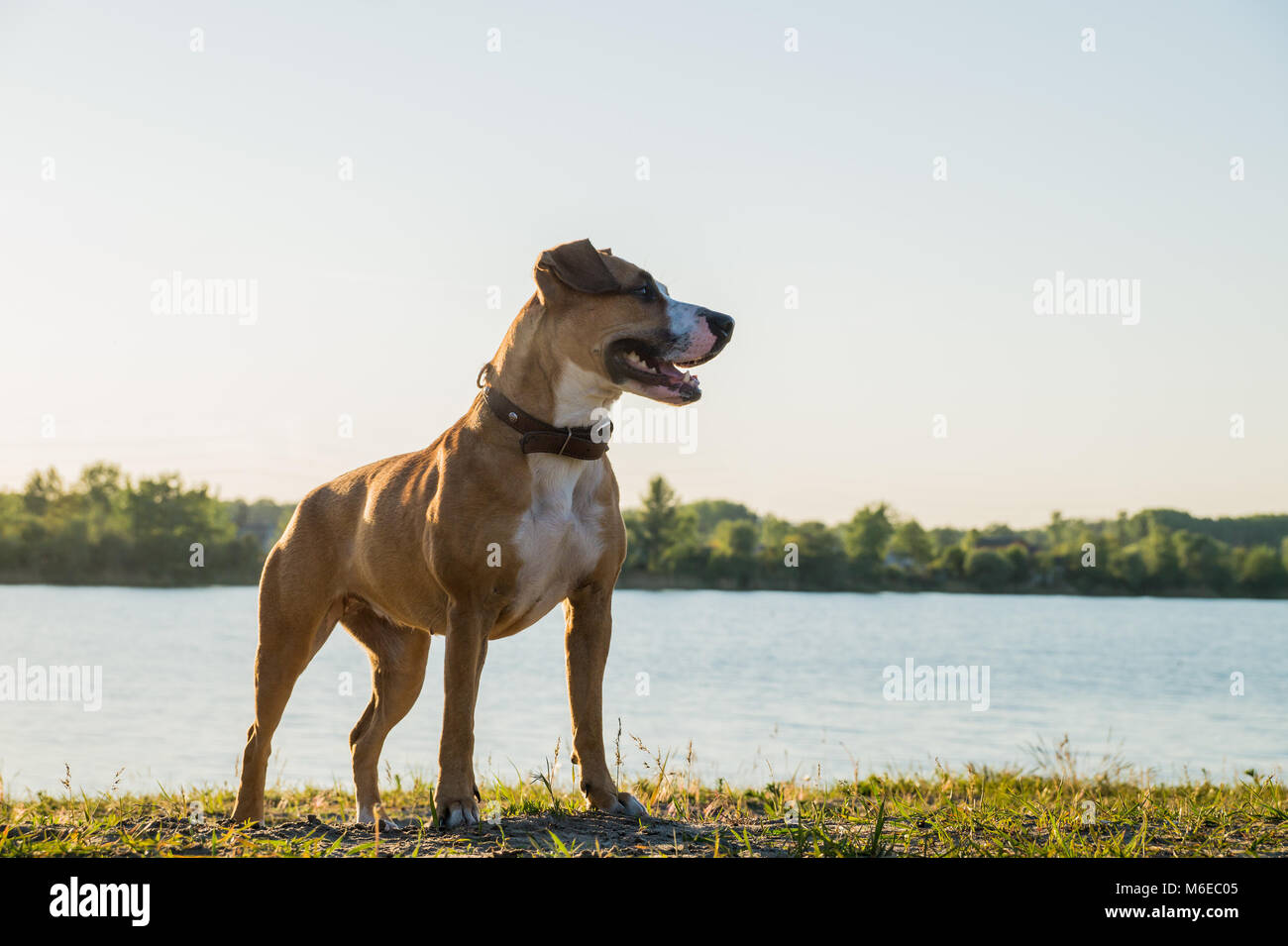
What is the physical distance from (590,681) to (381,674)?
1602 millimetres

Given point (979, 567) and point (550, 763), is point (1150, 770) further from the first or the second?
point (979, 567)

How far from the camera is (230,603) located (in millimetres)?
55906

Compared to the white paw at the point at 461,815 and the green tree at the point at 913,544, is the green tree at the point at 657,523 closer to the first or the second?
the green tree at the point at 913,544

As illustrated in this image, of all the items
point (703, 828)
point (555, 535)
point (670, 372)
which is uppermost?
point (670, 372)

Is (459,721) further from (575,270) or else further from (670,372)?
(575,270)

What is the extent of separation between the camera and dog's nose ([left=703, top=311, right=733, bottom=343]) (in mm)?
5570

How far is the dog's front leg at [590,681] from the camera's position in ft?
19.6

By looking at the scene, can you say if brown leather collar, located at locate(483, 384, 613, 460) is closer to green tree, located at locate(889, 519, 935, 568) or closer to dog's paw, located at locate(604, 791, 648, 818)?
dog's paw, located at locate(604, 791, 648, 818)

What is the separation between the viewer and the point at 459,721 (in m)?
5.53

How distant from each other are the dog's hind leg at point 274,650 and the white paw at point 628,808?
2.03 m

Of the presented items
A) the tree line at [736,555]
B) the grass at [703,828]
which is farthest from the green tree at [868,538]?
the grass at [703,828]

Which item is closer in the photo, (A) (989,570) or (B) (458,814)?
(B) (458,814)

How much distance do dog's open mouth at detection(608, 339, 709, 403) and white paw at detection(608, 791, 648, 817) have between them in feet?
6.73

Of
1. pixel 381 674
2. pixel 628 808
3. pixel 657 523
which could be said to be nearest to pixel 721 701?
pixel 381 674
